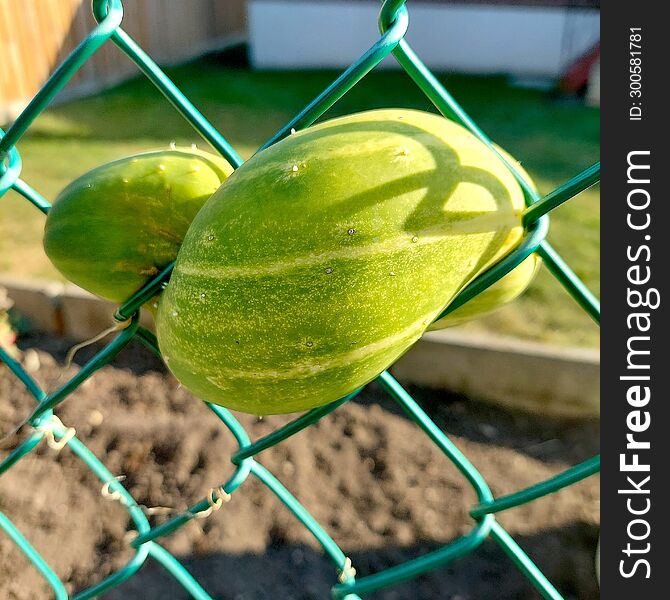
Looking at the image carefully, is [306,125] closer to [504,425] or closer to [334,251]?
[334,251]

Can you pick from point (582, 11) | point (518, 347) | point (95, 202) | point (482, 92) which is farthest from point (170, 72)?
point (95, 202)

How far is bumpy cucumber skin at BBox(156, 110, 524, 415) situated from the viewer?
0.70 meters

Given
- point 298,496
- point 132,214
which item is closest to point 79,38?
point 298,496

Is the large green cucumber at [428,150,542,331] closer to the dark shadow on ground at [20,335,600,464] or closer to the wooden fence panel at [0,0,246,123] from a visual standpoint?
the dark shadow on ground at [20,335,600,464]

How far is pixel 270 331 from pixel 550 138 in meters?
5.71

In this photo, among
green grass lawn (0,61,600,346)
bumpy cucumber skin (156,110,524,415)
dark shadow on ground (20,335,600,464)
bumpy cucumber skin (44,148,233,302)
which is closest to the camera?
bumpy cucumber skin (156,110,524,415)

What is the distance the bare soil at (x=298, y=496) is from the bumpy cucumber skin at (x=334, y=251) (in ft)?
5.75

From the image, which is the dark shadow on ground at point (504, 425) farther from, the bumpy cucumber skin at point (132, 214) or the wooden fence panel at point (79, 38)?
the wooden fence panel at point (79, 38)

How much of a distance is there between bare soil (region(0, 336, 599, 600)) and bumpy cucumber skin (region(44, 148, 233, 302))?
1.69 meters

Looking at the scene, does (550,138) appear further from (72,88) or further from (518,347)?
(72,88)

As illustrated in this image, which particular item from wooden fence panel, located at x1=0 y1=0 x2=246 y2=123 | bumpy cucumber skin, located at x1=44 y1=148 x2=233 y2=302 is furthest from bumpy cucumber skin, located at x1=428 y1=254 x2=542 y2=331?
wooden fence panel, located at x1=0 y1=0 x2=246 y2=123

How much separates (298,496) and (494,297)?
1872mm

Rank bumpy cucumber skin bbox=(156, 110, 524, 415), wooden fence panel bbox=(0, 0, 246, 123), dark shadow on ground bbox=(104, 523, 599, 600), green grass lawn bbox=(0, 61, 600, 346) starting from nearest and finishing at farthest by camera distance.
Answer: bumpy cucumber skin bbox=(156, 110, 524, 415) → dark shadow on ground bbox=(104, 523, 599, 600) → green grass lawn bbox=(0, 61, 600, 346) → wooden fence panel bbox=(0, 0, 246, 123)

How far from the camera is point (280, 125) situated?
21.4 feet
